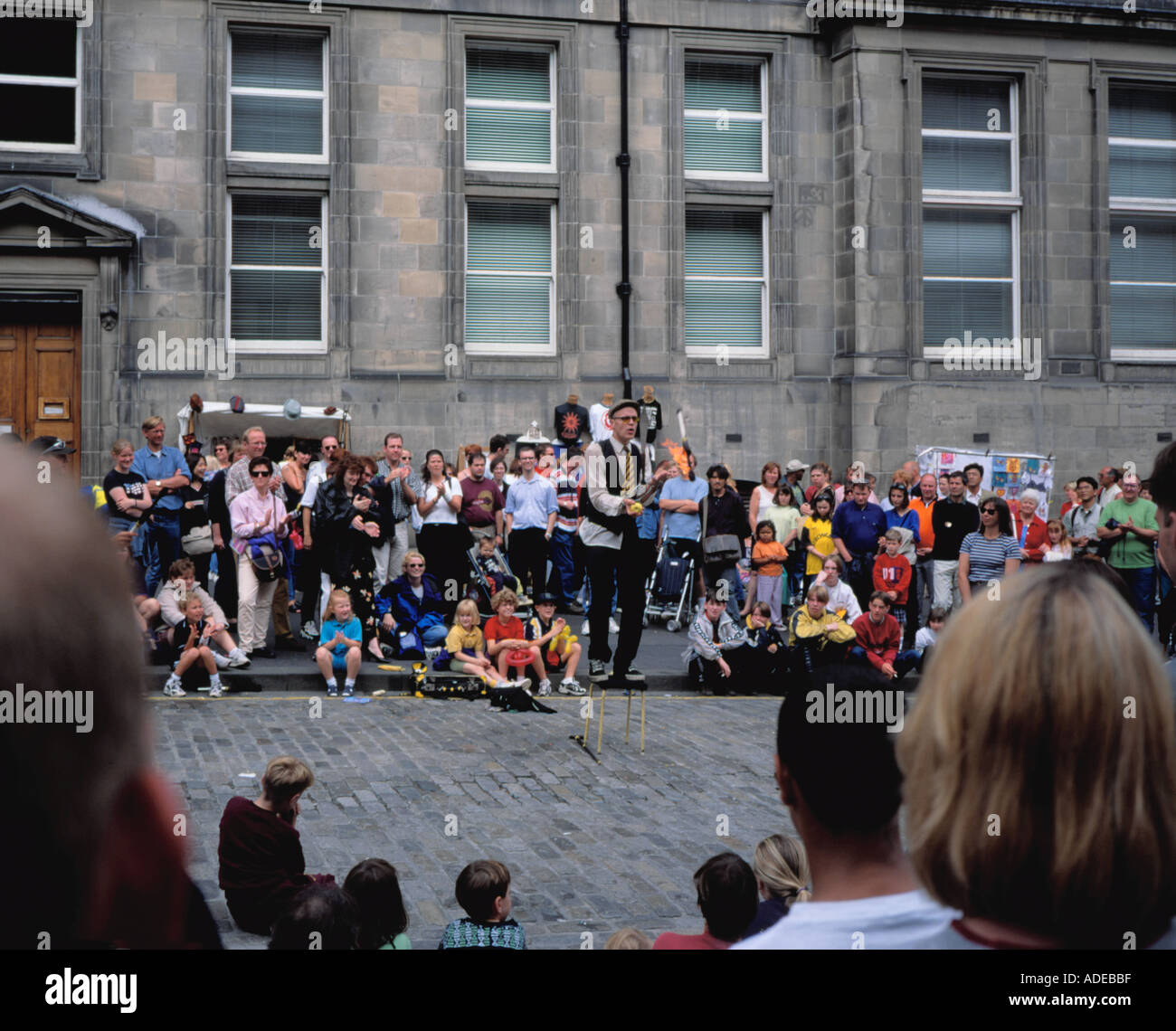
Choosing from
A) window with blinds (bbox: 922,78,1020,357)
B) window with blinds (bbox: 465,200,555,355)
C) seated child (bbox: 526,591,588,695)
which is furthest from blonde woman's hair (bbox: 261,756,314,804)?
window with blinds (bbox: 922,78,1020,357)

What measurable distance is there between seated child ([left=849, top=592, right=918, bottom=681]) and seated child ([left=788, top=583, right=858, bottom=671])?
233 millimetres

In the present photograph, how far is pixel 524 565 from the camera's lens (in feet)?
56.5

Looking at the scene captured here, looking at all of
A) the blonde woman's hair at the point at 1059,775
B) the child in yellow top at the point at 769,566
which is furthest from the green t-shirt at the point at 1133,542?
the blonde woman's hair at the point at 1059,775

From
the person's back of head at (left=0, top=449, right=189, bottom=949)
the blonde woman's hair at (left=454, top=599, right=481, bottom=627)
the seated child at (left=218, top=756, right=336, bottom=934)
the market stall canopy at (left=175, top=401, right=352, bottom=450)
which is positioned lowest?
the seated child at (left=218, top=756, right=336, bottom=934)

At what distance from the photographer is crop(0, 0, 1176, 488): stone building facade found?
20.2 metres

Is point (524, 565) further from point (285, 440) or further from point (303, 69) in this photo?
point (303, 69)

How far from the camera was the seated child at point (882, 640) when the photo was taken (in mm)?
14695

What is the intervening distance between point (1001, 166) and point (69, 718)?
2510 centimetres

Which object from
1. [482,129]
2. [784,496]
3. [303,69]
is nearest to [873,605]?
[784,496]

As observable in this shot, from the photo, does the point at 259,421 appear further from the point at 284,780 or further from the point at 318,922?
the point at 318,922

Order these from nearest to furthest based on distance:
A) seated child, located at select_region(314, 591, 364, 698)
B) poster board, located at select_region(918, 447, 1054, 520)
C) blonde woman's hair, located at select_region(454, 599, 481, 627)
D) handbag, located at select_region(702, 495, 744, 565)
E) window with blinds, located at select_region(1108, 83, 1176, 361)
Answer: seated child, located at select_region(314, 591, 364, 698)
blonde woman's hair, located at select_region(454, 599, 481, 627)
handbag, located at select_region(702, 495, 744, 565)
poster board, located at select_region(918, 447, 1054, 520)
window with blinds, located at select_region(1108, 83, 1176, 361)

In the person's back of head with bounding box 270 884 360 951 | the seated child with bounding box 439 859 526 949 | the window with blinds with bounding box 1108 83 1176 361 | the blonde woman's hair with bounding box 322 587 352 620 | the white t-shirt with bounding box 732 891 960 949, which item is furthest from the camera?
the window with blinds with bounding box 1108 83 1176 361

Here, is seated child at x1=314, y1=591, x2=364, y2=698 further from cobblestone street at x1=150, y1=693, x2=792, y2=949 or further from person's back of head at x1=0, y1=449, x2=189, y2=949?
person's back of head at x1=0, y1=449, x2=189, y2=949

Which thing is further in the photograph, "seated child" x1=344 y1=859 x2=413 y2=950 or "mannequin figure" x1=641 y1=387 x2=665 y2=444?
"mannequin figure" x1=641 y1=387 x2=665 y2=444
